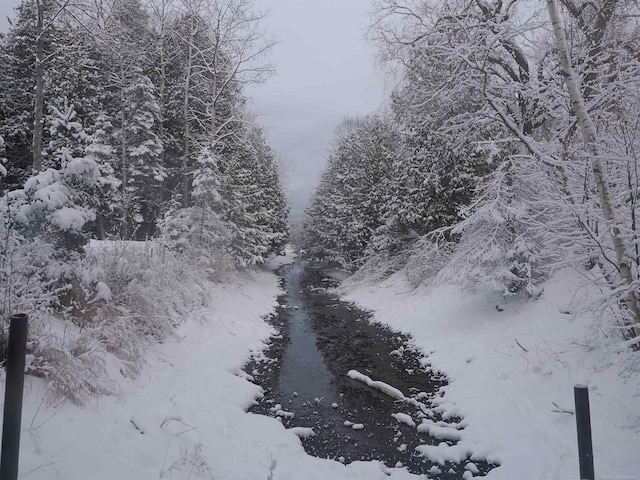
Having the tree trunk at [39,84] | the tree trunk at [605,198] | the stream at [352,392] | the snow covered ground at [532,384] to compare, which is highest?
the tree trunk at [39,84]

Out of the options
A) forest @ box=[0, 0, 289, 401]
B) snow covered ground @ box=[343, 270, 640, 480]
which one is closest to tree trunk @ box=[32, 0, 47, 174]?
forest @ box=[0, 0, 289, 401]

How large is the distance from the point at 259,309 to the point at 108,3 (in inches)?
417

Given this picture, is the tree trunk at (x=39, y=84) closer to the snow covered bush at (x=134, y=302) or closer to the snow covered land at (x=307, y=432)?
the snow covered bush at (x=134, y=302)

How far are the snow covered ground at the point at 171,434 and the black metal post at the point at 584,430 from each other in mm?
2574

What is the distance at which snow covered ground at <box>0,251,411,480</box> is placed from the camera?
10.5 feet

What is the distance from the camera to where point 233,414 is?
554cm

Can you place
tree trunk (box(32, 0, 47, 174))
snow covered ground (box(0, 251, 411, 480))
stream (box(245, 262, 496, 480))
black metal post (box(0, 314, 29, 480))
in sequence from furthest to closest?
1. tree trunk (box(32, 0, 47, 174))
2. stream (box(245, 262, 496, 480))
3. snow covered ground (box(0, 251, 411, 480))
4. black metal post (box(0, 314, 29, 480))

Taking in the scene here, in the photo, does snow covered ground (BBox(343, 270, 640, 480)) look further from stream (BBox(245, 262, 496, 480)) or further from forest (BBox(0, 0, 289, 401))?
forest (BBox(0, 0, 289, 401))

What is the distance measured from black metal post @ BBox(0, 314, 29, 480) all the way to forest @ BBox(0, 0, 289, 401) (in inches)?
78.7

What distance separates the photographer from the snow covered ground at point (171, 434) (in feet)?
10.5

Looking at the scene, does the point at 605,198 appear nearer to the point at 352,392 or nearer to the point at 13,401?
the point at 13,401

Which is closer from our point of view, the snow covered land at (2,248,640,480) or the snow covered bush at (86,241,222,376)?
the snow covered land at (2,248,640,480)

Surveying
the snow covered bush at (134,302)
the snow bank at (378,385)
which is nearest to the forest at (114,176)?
the snow covered bush at (134,302)

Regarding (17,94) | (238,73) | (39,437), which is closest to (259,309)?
(39,437)
